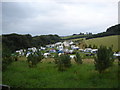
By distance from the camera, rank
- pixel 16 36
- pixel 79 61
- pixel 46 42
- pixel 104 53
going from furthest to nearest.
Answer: pixel 46 42, pixel 16 36, pixel 79 61, pixel 104 53

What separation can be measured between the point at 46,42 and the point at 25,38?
54.3ft

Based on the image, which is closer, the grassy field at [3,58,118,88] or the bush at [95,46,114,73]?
the grassy field at [3,58,118,88]

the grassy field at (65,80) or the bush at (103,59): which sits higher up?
the bush at (103,59)

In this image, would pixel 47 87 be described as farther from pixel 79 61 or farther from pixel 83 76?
pixel 79 61

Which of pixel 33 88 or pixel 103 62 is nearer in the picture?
pixel 33 88

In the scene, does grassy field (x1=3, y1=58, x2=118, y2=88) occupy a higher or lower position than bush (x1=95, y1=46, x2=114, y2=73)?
lower

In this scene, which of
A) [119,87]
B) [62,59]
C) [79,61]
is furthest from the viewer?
[79,61]

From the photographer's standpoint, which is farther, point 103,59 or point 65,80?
point 103,59

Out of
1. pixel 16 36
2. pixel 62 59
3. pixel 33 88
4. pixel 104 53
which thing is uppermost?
pixel 16 36

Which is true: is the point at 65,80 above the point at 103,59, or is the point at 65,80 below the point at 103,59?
below

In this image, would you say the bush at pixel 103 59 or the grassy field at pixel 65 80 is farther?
the bush at pixel 103 59

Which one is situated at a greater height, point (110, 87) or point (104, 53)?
point (104, 53)

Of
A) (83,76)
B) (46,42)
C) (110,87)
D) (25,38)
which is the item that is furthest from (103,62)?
(46,42)

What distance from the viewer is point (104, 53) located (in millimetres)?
8297
